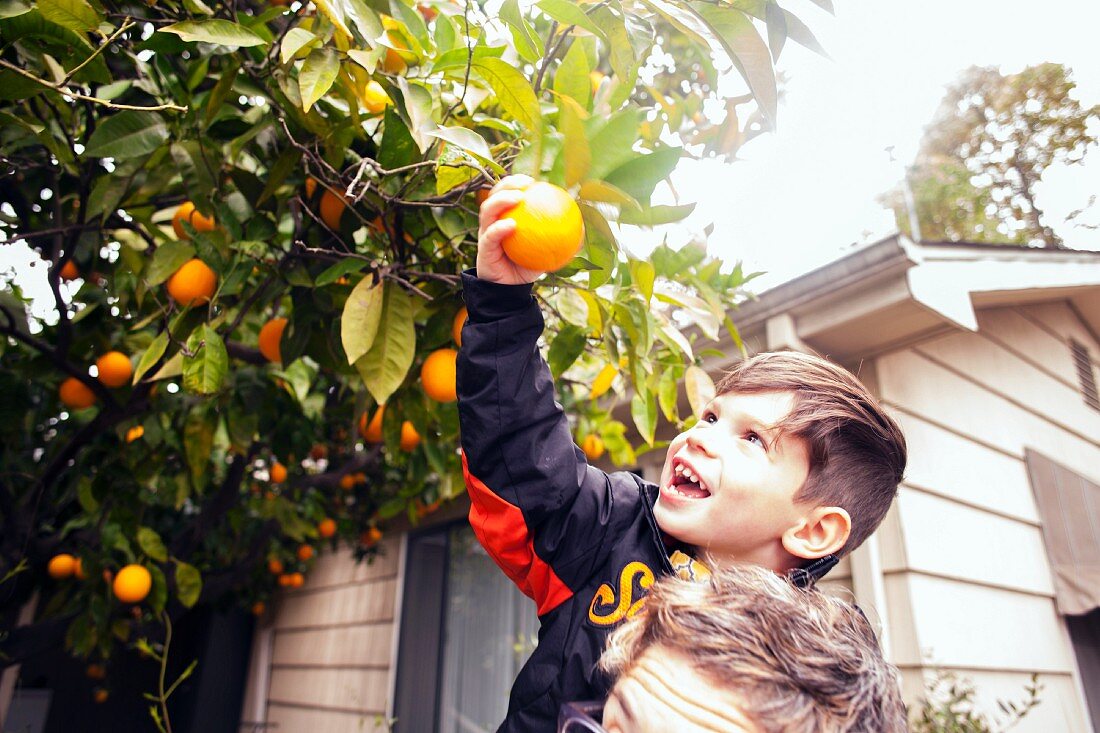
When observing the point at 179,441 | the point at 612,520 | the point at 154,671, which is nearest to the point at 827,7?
the point at 612,520

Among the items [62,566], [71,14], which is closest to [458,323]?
[71,14]

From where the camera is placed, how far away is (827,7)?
924 millimetres

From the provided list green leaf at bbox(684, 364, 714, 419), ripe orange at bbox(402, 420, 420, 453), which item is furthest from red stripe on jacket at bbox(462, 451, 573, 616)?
ripe orange at bbox(402, 420, 420, 453)

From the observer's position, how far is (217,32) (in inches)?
46.7

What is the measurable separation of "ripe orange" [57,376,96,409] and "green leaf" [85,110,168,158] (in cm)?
104

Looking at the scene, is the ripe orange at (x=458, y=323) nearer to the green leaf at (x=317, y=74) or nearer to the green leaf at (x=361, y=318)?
the green leaf at (x=361, y=318)

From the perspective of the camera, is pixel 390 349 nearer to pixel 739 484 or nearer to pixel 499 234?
pixel 499 234

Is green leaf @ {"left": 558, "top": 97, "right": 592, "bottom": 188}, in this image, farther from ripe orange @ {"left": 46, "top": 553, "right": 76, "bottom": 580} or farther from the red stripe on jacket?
ripe orange @ {"left": 46, "top": 553, "right": 76, "bottom": 580}

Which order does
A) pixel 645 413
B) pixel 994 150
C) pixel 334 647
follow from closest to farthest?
pixel 645 413 < pixel 334 647 < pixel 994 150

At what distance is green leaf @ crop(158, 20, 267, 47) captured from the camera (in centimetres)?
115

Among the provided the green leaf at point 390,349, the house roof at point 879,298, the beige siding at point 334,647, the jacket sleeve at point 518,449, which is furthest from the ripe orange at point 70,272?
the beige siding at point 334,647

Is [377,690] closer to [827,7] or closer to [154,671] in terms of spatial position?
[154,671]

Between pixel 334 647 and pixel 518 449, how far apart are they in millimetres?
6424

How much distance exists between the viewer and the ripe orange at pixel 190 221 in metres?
1.58
